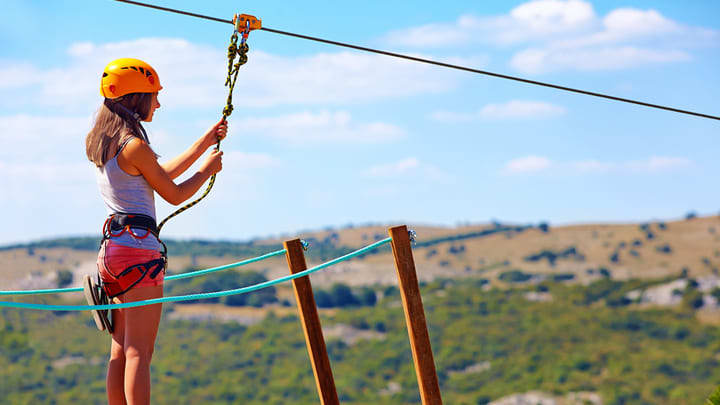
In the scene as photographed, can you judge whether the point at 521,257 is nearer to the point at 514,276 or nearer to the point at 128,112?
the point at 514,276

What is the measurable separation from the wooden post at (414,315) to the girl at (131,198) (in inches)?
50.2

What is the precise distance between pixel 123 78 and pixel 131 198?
58 centimetres

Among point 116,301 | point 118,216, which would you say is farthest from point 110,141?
point 116,301

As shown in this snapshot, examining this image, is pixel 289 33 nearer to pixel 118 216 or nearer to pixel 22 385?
pixel 118 216

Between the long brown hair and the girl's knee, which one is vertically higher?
the long brown hair

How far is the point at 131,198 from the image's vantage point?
166 inches

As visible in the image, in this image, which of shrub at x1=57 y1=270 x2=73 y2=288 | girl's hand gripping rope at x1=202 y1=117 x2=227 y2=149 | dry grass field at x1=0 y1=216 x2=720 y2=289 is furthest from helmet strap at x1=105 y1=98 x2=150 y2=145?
dry grass field at x1=0 y1=216 x2=720 y2=289

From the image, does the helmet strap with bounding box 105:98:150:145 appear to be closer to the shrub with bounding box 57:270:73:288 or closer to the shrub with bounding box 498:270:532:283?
the shrub with bounding box 57:270:73:288

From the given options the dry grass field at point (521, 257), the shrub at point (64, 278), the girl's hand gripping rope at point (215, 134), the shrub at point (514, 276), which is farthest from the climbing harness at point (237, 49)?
the shrub at point (514, 276)

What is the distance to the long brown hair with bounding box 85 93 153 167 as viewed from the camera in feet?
13.7

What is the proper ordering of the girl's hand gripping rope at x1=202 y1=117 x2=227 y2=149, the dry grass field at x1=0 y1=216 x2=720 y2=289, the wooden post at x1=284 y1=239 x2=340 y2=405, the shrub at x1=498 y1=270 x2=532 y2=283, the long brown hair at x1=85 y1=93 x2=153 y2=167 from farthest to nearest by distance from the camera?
the shrub at x1=498 y1=270 x2=532 y2=283 < the dry grass field at x1=0 y1=216 x2=720 y2=289 < the wooden post at x1=284 y1=239 x2=340 y2=405 < the girl's hand gripping rope at x1=202 y1=117 x2=227 y2=149 < the long brown hair at x1=85 y1=93 x2=153 y2=167

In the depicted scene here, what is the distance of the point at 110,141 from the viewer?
4.19 m

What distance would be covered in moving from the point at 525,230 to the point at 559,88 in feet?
429

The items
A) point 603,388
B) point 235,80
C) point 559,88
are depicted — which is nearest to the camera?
point 235,80
